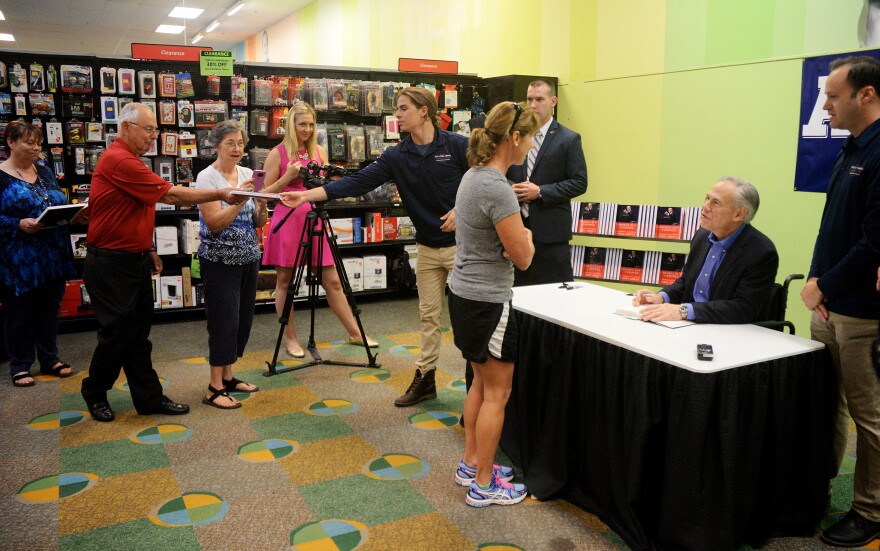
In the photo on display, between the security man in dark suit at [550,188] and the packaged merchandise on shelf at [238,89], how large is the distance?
290 cm

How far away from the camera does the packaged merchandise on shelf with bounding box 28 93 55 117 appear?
520 cm

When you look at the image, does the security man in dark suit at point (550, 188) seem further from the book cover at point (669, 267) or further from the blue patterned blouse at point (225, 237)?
the blue patterned blouse at point (225, 237)

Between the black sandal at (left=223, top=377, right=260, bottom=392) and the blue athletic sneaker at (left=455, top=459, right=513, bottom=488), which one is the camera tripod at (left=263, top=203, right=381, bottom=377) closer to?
the black sandal at (left=223, top=377, right=260, bottom=392)

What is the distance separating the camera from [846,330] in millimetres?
2438

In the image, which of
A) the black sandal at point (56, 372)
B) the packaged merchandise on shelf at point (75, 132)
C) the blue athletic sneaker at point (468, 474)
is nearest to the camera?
the blue athletic sneaker at point (468, 474)

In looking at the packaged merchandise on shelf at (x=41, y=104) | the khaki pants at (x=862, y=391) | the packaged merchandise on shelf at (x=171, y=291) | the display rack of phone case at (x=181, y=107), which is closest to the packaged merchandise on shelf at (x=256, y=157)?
the display rack of phone case at (x=181, y=107)

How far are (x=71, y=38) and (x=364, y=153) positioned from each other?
42.5 ft

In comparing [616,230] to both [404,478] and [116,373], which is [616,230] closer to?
[404,478]

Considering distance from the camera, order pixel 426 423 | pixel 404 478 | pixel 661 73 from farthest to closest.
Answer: pixel 661 73 < pixel 426 423 < pixel 404 478

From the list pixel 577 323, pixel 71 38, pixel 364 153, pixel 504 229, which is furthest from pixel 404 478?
pixel 71 38

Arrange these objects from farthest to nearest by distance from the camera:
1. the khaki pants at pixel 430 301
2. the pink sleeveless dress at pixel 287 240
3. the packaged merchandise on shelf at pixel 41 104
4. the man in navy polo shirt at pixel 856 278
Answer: the packaged merchandise on shelf at pixel 41 104 < the pink sleeveless dress at pixel 287 240 < the khaki pants at pixel 430 301 < the man in navy polo shirt at pixel 856 278

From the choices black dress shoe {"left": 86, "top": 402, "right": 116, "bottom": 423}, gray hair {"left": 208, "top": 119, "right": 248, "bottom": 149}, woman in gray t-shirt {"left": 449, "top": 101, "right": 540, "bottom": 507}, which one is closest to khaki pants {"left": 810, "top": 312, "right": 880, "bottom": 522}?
woman in gray t-shirt {"left": 449, "top": 101, "right": 540, "bottom": 507}

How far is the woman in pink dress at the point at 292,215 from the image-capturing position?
14.4 ft

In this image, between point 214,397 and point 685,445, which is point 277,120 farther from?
point 685,445
